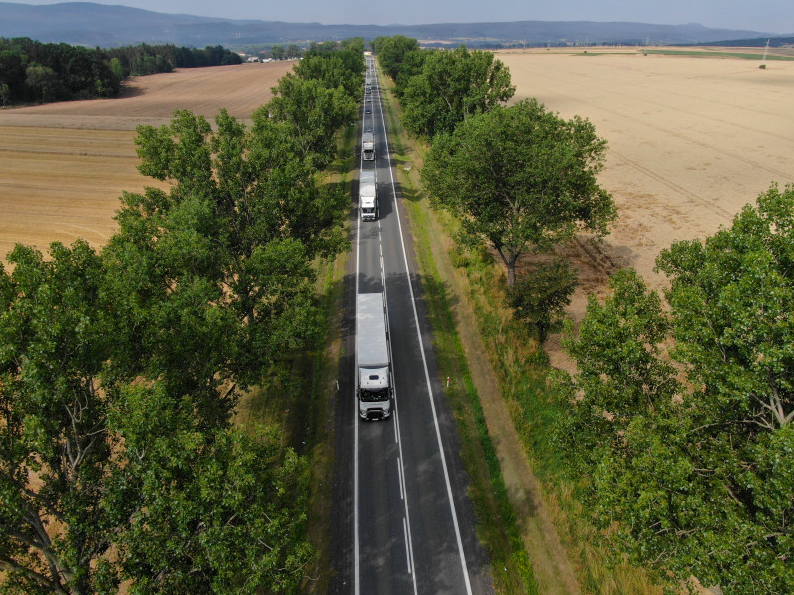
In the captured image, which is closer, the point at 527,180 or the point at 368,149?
the point at 527,180

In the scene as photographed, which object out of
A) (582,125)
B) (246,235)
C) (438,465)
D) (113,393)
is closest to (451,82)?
(582,125)

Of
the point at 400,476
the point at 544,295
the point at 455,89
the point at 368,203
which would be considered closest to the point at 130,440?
the point at 400,476

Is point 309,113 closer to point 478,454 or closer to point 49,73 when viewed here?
point 478,454

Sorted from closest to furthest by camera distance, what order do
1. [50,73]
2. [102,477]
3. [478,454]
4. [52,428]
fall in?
[52,428] < [102,477] < [478,454] < [50,73]

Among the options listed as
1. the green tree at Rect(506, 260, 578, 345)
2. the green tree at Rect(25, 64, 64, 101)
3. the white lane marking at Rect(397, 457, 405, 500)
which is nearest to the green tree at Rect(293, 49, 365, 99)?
the green tree at Rect(506, 260, 578, 345)

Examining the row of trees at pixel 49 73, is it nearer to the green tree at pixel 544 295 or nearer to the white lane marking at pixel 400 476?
the green tree at pixel 544 295

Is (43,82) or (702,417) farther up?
(43,82)
